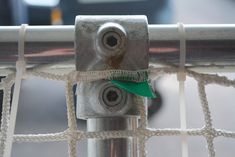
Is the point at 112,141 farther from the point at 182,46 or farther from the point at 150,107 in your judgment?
the point at 150,107

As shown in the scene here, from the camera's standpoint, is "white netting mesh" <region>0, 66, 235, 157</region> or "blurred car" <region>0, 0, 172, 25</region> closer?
"white netting mesh" <region>0, 66, 235, 157</region>

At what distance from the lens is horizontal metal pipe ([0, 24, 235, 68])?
34cm

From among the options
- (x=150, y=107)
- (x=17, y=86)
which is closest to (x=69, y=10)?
(x=150, y=107)

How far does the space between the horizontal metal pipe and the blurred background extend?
1.08m

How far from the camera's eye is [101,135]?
0.35 meters

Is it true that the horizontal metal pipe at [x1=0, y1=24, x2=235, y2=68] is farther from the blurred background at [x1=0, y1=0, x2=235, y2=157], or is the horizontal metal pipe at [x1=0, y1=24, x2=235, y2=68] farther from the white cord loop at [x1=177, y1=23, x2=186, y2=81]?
the blurred background at [x1=0, y1=0, x2=235, y2=157]

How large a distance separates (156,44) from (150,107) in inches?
44.8

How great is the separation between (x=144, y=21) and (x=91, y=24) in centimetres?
4

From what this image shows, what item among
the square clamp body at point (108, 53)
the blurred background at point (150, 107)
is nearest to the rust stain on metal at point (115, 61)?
the square clamp body at point (108, 53)

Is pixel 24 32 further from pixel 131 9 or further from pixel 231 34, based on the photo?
pixel 131 9

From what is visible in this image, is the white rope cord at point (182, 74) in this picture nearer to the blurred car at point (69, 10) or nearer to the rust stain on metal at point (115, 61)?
the rust stain on metal at point (115, 61)

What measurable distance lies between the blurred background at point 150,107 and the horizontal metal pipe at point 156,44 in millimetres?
1080

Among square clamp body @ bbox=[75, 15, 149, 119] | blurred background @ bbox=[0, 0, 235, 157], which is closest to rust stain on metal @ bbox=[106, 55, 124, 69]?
square clamp body @ bbox=[75, 15, 149, 119]

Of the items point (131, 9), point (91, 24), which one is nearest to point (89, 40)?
point (91, 24)
